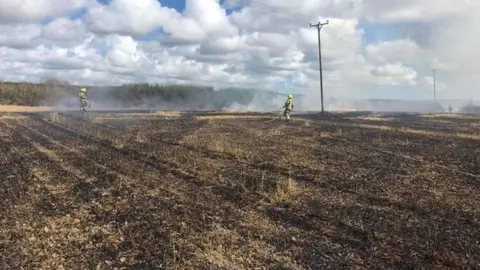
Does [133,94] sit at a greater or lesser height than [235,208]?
greater

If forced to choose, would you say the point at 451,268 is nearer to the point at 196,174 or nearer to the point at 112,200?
the point at 112,200

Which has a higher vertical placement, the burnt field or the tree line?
the tree line

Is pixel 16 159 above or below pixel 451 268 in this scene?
above

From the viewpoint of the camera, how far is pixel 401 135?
24.4 metres

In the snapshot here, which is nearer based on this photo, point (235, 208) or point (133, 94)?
point (235, 208)

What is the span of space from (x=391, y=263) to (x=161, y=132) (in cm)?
1860

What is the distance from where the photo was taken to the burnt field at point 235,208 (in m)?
6.70

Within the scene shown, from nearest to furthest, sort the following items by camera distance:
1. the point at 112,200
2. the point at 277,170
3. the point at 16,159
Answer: the point at 112,200, the point at 277,170, the point at 16,159

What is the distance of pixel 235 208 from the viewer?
30.5 feet

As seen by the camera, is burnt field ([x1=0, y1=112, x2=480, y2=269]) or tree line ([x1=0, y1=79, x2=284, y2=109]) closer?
burnt field ([x1=0, y1=112, x2=480, y2=269])

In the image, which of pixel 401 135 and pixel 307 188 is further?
pixel 401 135

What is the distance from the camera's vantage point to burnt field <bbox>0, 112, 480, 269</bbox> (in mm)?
6703

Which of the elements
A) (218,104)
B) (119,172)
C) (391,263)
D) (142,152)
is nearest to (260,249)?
(391,263)

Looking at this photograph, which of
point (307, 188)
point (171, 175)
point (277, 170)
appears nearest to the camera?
point (307, 188)
